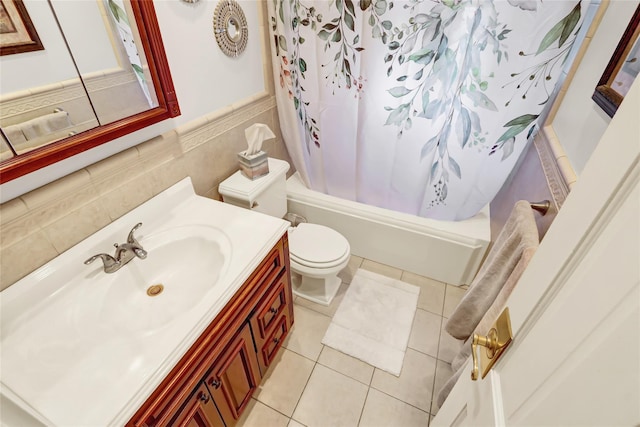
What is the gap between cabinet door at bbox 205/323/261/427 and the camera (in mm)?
981

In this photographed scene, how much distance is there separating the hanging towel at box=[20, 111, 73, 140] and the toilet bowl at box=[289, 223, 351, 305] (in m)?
1.11

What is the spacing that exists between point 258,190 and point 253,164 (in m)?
0.13

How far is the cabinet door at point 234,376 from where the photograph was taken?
0.98m

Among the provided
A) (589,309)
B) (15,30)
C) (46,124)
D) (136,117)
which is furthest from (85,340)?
(589,309)

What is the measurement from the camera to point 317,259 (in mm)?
1642

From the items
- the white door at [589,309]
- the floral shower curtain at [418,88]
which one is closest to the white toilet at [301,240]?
the floral shower curtain at [418,88]

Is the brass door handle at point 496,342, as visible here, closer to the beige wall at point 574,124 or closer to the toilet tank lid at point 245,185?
the beige wall at point 574,124

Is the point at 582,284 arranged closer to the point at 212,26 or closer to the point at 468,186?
the point at 468,186

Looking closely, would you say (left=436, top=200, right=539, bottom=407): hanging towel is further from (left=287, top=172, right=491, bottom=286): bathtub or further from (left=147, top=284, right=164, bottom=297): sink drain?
(left=147, top=284, right=164, bottom=297): sink drain

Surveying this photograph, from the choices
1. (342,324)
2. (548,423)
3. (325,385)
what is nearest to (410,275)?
(342,324)

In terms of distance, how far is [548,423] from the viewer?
1.34 feet

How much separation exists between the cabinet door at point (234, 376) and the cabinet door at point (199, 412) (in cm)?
2

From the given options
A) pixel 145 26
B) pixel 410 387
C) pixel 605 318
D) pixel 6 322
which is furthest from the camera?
pixel 410 387

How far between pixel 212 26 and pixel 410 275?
1.80m
